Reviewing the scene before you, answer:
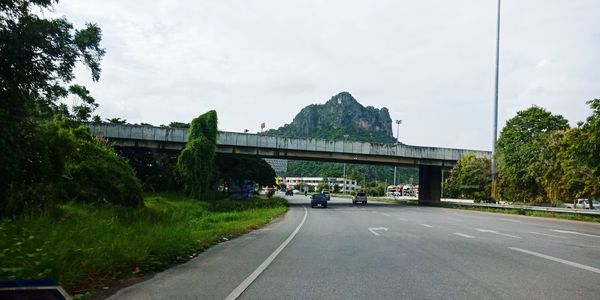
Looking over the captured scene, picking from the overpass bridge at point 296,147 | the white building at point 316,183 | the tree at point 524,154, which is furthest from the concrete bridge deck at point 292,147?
the white building at point 316,183

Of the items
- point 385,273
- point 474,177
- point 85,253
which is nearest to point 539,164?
point 474,177

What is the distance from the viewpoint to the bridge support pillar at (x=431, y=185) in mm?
60375

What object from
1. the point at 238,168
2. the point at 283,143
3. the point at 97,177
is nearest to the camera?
the point at 97,177

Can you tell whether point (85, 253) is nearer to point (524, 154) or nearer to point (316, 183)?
point (524, 154)

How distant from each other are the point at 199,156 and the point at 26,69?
1221 inches

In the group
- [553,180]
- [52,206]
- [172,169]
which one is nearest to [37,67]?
[52,206]

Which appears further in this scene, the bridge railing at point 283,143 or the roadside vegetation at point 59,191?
the bridge railing at point 283,143

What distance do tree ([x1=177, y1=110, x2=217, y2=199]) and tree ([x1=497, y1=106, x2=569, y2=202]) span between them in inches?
1094

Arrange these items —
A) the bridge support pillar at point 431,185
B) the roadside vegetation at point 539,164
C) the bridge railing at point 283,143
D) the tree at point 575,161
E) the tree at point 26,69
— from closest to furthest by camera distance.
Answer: the tree at point 26,69 < the tree at point 575,161 < the roadside vegetation at point 539,164 < the bridge railing at point 283,143 < the bridge support pillar at point 431,185

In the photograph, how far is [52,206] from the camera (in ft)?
52.1

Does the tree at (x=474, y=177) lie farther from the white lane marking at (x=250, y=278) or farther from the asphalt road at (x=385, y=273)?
the white lane marking at (x=250, y=278)

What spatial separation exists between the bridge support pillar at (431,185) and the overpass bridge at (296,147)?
125mm

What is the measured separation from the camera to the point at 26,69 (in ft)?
41.3

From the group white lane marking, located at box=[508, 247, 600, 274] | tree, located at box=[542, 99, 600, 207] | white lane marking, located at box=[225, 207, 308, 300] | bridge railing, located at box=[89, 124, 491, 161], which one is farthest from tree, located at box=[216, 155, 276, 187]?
white lane marking, located at box=[508, 247, 600, 274]
